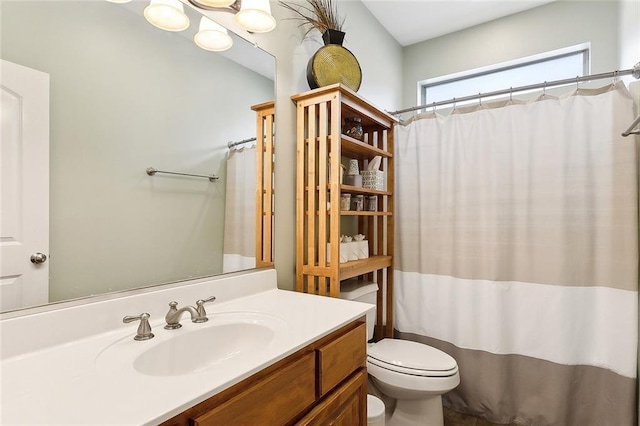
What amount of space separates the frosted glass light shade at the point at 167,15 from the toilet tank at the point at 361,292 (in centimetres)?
141

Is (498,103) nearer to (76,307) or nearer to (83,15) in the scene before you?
(83,15)

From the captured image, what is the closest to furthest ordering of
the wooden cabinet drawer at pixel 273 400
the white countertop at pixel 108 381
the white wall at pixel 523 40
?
the white countertop at pixel 108 381, the wooden cabinet drawer at pixel 273 400, the white wall at pixel 523 40

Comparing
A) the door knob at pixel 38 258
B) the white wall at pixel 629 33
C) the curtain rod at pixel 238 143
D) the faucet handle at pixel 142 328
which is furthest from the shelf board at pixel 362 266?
the white wall at pixel 629 33

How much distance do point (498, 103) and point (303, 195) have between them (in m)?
1.35

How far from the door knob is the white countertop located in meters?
0.17

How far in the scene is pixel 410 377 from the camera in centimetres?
163

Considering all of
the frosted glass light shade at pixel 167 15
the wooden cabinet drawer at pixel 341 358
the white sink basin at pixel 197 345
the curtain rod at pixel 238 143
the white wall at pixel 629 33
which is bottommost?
the wooden cabinet drawer at pixel 341 358

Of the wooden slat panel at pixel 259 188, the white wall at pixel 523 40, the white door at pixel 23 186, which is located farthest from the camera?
the white wall at pixel 523 40

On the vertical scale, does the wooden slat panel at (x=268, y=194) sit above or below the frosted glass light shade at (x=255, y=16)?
below

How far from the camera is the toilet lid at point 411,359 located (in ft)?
5.40

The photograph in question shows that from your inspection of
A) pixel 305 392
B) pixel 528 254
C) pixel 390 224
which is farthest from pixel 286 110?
pixel 528 254

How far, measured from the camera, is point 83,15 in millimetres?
962

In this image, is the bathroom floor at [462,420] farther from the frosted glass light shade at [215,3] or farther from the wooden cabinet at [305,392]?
the frosted glass light shade at [215,3]

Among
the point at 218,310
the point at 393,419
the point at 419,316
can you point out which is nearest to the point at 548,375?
the point at 419,316
